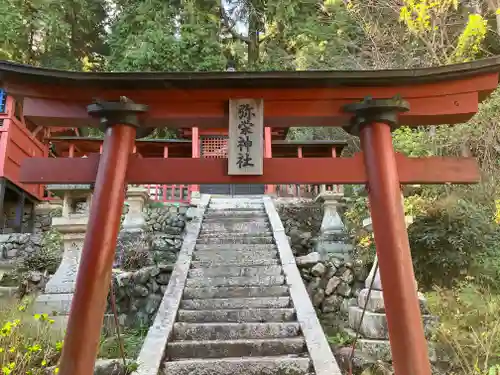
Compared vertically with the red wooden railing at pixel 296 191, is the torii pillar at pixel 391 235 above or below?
below

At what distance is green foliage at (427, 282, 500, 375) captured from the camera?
457cm

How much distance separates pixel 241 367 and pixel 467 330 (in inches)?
122

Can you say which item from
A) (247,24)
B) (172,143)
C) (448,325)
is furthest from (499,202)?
(247,24)

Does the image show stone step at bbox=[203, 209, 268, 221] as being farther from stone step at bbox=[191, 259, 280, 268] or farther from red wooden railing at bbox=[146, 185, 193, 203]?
stone step at bbox=[191, 259, 280, 268]

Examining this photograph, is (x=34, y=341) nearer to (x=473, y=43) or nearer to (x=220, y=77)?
(x=220, y=77)

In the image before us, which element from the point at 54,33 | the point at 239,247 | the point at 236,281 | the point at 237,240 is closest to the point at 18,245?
the point at 237,240

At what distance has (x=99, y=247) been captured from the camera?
3.28 metres

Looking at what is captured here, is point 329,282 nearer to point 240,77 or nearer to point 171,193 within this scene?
point 240,77

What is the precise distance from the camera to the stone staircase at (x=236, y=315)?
462cm

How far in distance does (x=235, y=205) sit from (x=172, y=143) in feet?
13.6

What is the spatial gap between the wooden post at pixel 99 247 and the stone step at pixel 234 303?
9.42ft

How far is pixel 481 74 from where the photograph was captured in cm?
365

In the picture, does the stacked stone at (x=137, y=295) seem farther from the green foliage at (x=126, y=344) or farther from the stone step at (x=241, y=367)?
the stone step at (x=241, y=367)

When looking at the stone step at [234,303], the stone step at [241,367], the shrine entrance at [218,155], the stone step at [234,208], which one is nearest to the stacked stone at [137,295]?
the stone step at [234,303]
